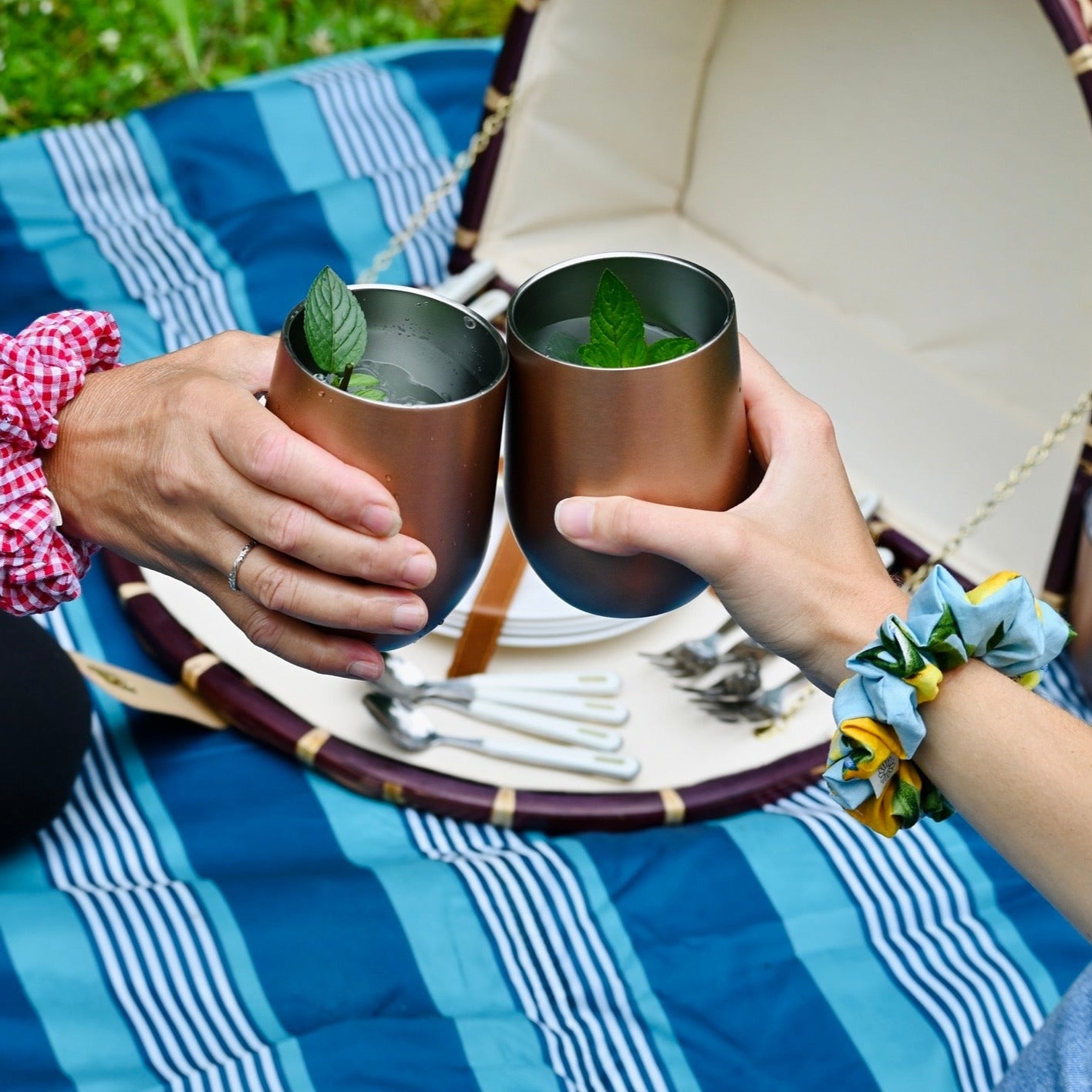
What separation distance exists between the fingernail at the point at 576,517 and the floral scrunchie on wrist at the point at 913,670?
0.46ft

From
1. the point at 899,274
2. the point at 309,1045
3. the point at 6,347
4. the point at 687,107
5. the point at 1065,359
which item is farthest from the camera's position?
the point at 687,107

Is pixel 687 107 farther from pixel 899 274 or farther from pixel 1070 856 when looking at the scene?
pixel 1070 856

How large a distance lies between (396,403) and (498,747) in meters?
0.51

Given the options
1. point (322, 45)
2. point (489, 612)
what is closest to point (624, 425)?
point (489, 612)

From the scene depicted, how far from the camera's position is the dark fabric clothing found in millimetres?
933

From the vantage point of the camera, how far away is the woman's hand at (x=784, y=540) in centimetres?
56

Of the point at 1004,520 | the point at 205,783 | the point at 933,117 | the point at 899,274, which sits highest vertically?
the point at 933,117

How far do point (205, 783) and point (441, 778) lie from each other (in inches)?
8.4

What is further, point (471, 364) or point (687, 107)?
point (687, 107)

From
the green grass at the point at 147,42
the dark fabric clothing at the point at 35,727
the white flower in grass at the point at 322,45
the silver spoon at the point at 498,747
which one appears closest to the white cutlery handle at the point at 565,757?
the silver spoon at the point at 498,747

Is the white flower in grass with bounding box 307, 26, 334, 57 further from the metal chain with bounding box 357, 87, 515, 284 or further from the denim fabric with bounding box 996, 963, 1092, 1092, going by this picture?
the denim fabric with bounding box 996, 963, 1092, 1092

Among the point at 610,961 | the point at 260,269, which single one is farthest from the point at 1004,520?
the point at 260,269

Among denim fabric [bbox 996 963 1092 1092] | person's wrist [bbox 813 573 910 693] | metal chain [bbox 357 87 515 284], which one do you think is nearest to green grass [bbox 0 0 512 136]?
metal chain [bbox 357 87 515 284]

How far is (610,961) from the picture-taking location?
37.9 inches
